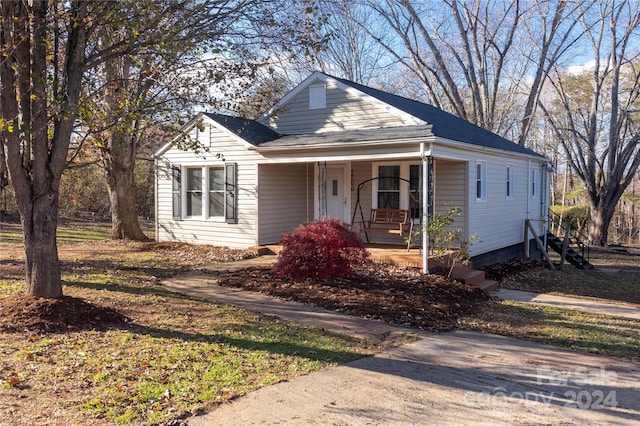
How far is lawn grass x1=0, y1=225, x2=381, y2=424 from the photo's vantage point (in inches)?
179

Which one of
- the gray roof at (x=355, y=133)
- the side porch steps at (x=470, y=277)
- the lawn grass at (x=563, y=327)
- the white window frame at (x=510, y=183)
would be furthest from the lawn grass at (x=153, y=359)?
the white window frame at (x=510, y=183)

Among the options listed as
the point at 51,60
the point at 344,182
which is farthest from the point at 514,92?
the point at 51,60

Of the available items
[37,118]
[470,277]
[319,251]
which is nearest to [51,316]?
[37,118]

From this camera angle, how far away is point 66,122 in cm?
723

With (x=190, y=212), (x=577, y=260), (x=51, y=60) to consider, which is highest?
(x=51, y=60)

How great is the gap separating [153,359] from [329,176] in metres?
10.6

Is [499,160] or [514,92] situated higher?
[514,92]

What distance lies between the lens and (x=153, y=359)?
225 inches

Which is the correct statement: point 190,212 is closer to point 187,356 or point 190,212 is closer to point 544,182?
point 187,356

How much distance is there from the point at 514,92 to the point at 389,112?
19.9 metres

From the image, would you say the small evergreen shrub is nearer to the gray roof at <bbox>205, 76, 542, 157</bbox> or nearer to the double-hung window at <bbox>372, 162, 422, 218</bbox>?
the gray roof at <bbox>205, 76, 542, 157</bbox>

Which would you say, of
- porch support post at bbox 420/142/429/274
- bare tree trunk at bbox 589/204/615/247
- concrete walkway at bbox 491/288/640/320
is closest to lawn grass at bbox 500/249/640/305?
concrete walkway at bbox 491/288/640/320

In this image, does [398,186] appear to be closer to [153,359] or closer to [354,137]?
[354,137]

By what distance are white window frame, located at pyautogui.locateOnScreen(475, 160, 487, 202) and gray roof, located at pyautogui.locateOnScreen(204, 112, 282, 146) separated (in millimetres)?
5515
